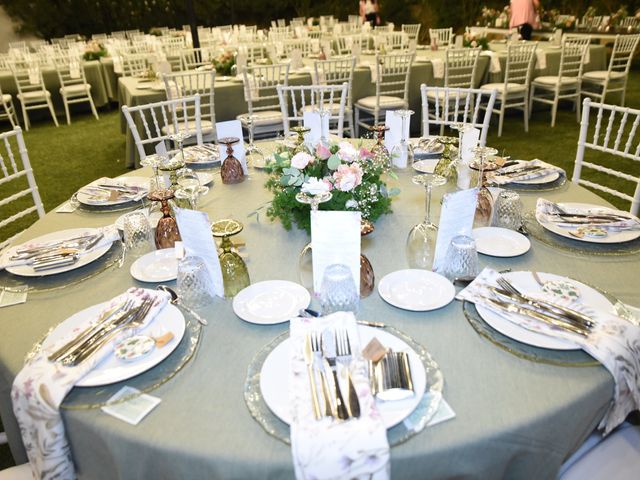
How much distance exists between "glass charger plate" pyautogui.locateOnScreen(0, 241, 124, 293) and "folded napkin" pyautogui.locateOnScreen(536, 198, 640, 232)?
141cm

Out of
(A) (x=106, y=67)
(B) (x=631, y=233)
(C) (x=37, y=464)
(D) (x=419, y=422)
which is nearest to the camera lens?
(D) (x=419, y=422)

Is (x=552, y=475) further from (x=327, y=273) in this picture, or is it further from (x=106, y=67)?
(x=106, y=67)

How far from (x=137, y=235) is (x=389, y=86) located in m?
4.36

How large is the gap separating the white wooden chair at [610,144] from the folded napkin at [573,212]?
1.64 feet

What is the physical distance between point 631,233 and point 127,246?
5.30 ft

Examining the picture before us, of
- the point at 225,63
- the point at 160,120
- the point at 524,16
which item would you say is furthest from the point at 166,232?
the point at 524,16

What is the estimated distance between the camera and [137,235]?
1.53 meters

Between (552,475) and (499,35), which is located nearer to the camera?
(552,475)

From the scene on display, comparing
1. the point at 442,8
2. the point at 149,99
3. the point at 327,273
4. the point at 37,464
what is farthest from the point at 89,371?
the point at 442,8

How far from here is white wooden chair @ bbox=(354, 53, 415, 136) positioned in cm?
486

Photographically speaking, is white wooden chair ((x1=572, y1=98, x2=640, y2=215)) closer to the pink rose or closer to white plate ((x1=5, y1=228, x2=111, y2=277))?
the pink rose

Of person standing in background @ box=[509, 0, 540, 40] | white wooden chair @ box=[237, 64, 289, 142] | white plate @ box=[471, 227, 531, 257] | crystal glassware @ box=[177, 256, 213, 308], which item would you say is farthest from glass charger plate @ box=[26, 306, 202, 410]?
person standing in background @ box=[509, 0, 540, 40]

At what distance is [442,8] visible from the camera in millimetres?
12133

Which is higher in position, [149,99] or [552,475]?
[149,99]
